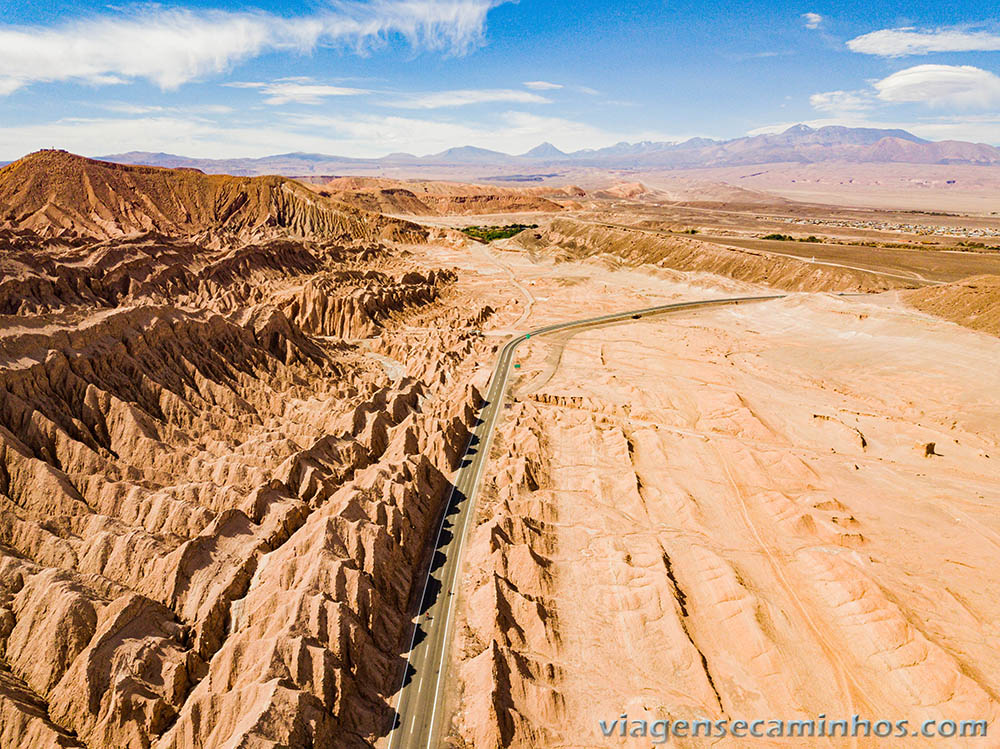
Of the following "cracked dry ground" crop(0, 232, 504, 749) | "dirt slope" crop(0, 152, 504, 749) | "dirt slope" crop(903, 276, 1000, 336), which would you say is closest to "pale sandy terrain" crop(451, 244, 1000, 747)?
"cracked dry ground" crop(0, 232, 504, 749)

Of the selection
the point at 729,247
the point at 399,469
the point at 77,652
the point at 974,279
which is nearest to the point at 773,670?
the point at 399,469

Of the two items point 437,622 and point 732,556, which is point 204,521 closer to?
point 437,622

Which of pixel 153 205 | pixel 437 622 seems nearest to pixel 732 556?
pixel 437 622

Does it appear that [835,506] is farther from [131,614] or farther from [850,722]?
[131,614]

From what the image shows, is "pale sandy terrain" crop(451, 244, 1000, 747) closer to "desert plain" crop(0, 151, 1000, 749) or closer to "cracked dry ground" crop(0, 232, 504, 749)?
"desert plain" crop(0, 151, 1000, 749)

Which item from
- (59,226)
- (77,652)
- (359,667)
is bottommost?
(359,667)

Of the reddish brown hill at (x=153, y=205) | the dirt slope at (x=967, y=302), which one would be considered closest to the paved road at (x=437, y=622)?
the dirt slope at (x=967, y=302)

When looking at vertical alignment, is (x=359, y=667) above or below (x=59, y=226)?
below

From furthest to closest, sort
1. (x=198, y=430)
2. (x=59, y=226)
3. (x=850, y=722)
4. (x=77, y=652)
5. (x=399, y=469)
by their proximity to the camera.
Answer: (x=59, y=226) < (x=198, y=430) < (x=399, y=469) < (x=850, y=722) < (x=77, y=652)

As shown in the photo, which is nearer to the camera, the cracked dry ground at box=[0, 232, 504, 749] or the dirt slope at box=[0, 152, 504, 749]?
the cracked dry ground at box=[0, 232, 504, 749]
